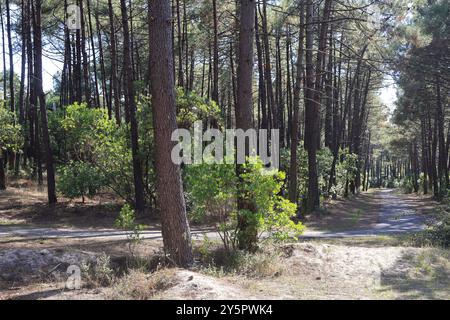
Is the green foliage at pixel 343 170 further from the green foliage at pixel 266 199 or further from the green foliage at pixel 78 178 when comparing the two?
the green foliage at pixel 266 199

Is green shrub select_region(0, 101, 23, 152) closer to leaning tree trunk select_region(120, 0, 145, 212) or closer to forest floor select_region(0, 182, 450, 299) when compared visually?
leaning tree trunk select_region(120, 0, 145, 212)

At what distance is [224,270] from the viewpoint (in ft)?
27.6

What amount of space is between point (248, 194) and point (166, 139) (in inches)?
81.4

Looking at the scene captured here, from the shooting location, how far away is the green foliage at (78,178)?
1786 centimetres

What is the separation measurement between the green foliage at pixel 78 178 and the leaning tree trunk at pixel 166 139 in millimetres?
10413

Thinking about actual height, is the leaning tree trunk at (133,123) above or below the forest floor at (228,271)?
above

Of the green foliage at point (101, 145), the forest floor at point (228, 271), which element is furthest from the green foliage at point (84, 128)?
the forest floor at point (228, 271)

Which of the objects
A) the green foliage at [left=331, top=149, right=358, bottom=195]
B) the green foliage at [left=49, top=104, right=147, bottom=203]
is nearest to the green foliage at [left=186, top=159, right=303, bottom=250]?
the green foliage at [left=49, top=104, right=147, bottom=203]

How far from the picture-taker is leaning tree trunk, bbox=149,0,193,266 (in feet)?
26.8

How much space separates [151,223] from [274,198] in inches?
330

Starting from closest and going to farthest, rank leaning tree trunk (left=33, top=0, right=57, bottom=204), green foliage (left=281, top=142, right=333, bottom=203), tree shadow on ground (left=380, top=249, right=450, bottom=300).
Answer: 1. tree shadow on ground (left=380, top=249, right=450, bottom=300)
2. leaning tree trunk (left=33, top=0, right=57, bottom=204)
3. green foliage (left=281, top=142, right=333, bottom=203)

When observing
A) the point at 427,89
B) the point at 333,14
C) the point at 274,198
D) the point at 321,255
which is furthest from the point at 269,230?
the point at 427,89

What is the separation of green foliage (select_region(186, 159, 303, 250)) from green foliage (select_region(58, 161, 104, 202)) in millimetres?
9550
